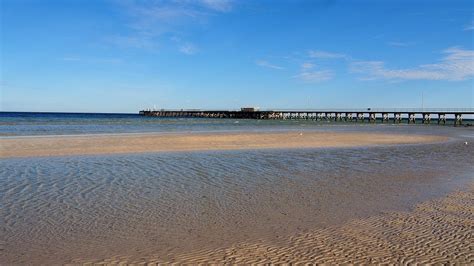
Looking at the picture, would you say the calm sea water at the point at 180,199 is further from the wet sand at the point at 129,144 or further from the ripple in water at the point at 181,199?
the wet sand at the point at 129,144

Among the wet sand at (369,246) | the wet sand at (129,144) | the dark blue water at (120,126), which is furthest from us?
the dark blue water at (120,126)

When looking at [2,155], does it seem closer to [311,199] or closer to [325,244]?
[311,199]

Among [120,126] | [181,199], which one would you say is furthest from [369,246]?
[120,126]

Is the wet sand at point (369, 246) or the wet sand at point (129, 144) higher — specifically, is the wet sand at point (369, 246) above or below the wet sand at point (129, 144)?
below

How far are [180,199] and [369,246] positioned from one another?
14.0 feet

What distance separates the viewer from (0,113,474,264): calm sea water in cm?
583

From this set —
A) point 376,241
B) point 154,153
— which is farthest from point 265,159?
point 376,241

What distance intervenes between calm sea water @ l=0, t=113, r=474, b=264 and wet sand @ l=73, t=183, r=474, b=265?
321mm

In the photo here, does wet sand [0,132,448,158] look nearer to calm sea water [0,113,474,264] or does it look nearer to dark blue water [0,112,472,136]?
calm sea water [0,113,474,264]

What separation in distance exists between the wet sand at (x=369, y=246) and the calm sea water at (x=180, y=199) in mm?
321

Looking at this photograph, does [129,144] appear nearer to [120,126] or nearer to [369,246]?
[369,246]

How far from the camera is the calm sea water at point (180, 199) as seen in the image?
5832 mm

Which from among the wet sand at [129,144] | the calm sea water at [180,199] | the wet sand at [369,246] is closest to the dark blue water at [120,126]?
the wet sand at [129,144]

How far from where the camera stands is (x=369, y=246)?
567 cm
